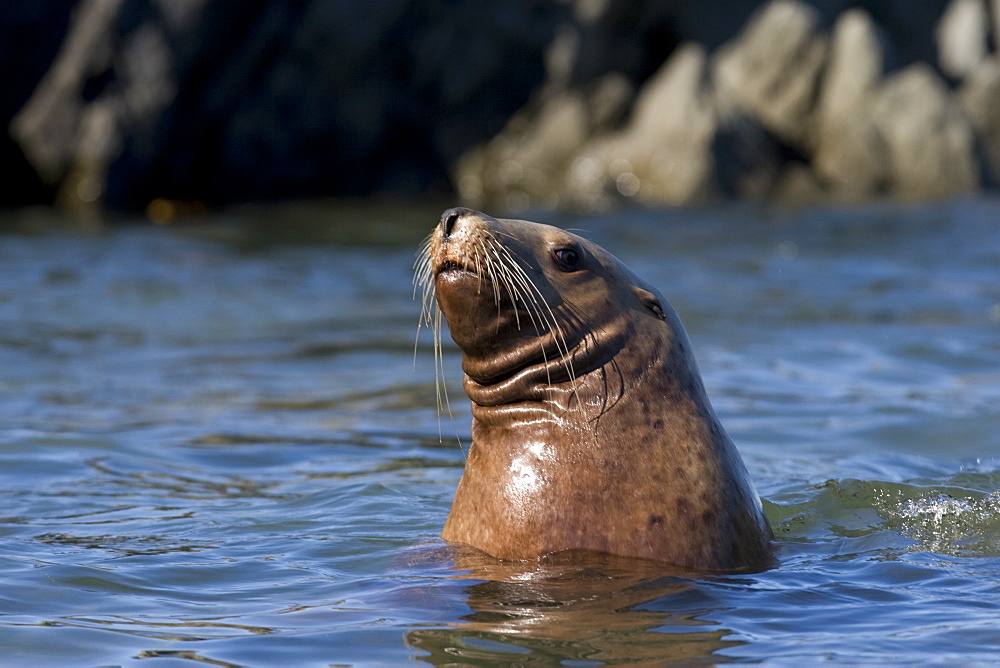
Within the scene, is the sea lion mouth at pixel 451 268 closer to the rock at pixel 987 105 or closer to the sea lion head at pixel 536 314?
the sea lion head at pixel 536 314

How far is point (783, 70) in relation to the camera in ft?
96.9

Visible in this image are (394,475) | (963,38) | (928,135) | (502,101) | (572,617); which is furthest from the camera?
(502,101)

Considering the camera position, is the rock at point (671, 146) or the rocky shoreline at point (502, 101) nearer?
the rock at point (671, 146)

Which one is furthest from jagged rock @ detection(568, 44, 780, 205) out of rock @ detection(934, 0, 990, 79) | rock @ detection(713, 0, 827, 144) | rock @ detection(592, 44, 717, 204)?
rock @ detection(934, 0, 990, 79)

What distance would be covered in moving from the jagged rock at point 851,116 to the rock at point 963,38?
277 cm

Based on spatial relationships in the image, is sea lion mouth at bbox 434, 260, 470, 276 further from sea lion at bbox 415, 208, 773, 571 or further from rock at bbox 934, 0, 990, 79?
rock at bbox 934, 0, 990, 79

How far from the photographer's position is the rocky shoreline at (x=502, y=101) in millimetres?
27297

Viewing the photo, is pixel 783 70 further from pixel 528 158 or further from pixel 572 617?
pixel 572 617

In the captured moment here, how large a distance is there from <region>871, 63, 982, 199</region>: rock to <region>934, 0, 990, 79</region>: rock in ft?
9.66

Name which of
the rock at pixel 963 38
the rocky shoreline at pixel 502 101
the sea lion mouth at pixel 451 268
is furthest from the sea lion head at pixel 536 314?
the rock at pixel 963 38

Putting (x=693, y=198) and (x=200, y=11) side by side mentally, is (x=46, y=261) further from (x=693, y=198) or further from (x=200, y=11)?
(x=693, y=198)

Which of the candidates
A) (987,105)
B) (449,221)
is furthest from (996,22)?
(449,221)

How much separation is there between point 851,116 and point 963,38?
14.7ft

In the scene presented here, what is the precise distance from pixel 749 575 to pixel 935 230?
1775 centimetres
